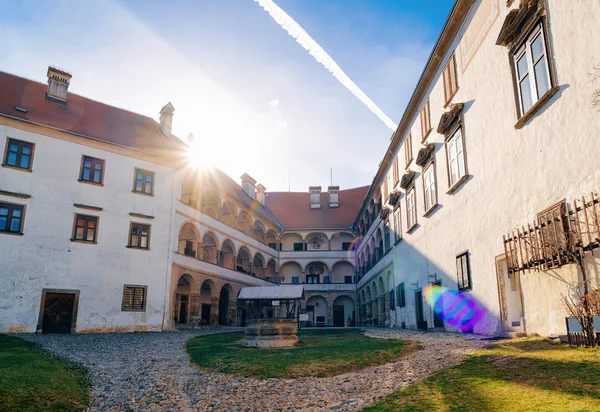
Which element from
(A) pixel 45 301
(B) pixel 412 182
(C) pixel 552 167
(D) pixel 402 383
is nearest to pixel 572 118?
(C) pixel 552 167

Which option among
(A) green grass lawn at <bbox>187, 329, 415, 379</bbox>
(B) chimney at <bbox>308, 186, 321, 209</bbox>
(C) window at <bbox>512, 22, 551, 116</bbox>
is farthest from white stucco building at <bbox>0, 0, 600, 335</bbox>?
(B) chimney at <bbox>308, 186, 321, 209</bbox>

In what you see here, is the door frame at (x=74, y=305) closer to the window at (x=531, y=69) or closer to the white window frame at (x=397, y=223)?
the white window frame at (x=397, y=223)

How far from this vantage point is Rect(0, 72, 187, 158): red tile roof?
26.2 m

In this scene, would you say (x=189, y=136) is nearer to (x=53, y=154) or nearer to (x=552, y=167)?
(x=53, y=154)

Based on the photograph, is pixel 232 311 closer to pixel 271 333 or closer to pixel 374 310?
pixel 374 310

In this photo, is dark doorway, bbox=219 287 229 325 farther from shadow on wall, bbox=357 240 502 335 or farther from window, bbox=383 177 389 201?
window, bbox=383 177 389 201

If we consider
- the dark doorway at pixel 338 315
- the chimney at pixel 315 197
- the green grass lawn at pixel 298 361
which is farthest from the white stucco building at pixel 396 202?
the chimney at pixel 315 197

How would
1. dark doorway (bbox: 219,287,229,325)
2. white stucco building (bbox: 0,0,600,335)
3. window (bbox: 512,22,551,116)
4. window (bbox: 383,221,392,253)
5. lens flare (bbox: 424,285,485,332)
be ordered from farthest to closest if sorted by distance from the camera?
dark doorway (bbox: 219,287,229,325) < window (bbox: 383,221,392,253) < lens flare (bbox: 424,285,485,332) < window (bbox: 512,22,551,116) < white stucco building (bbox: 0,0,600,335)

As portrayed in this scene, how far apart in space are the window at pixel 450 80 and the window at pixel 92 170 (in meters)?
19.7

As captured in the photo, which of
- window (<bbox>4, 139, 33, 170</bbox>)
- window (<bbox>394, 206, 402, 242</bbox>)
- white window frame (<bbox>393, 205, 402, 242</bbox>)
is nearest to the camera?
window (<bbox>4, 139, 33, 170</bbox>)

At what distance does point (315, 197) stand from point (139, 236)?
3422cm

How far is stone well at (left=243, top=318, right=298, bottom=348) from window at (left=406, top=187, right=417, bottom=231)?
949 centimetres

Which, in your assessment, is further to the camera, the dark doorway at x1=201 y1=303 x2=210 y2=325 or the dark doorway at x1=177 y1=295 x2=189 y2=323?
the dark doorway at x1=201 y1=303 x2=210 y2=325

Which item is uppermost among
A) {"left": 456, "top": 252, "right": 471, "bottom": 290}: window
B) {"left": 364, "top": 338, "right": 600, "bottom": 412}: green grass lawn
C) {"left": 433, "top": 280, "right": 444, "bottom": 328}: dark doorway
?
{"left": 456, "top": 252, "right": 471, "bottom": 290}: window
